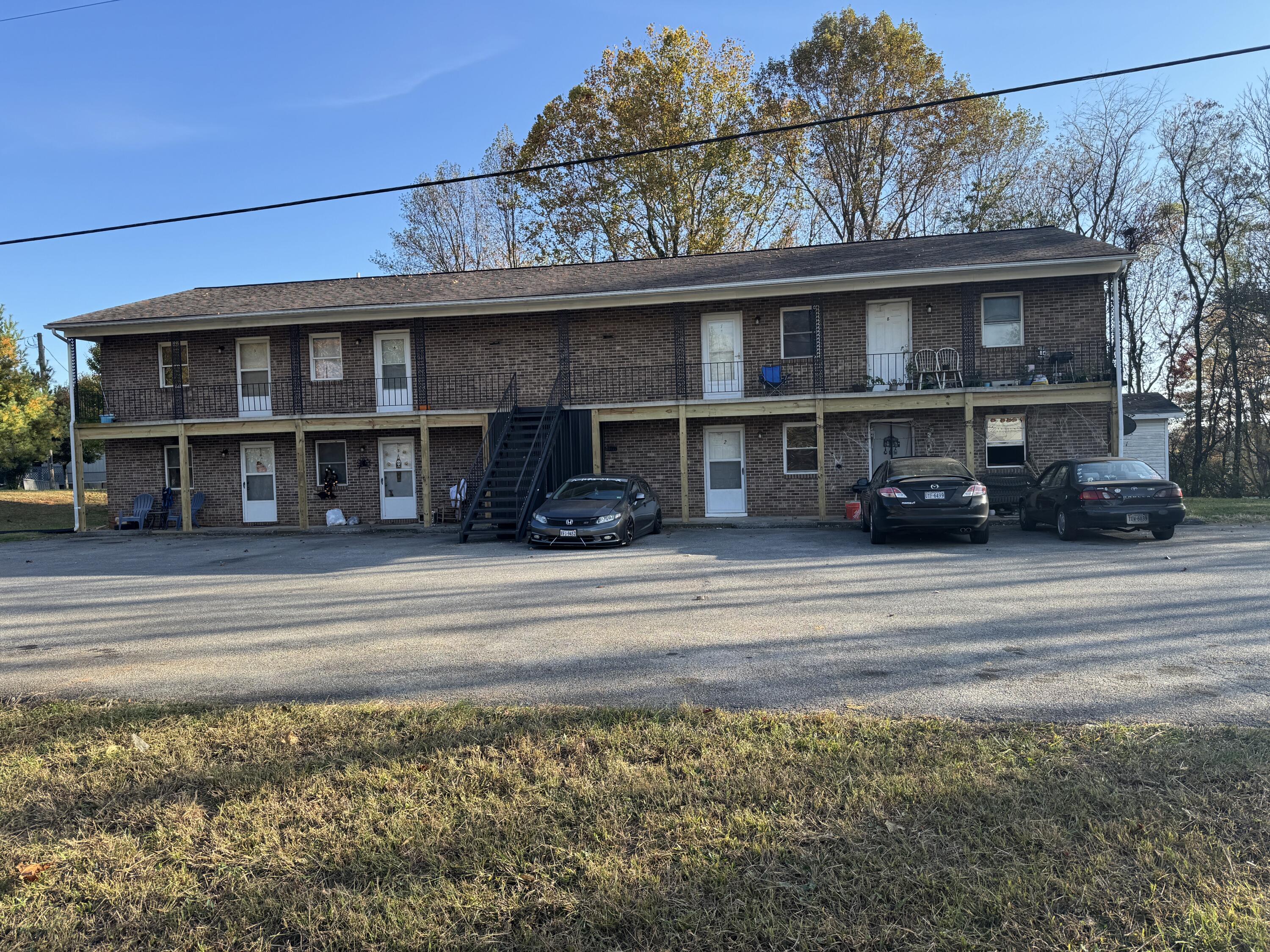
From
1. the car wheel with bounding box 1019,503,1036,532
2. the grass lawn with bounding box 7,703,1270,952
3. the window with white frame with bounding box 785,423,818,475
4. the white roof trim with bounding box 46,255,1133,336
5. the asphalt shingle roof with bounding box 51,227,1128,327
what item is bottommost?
the grass lawn with bounding box 7,703,1270,952

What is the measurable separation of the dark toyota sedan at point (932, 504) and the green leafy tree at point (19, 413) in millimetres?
27918

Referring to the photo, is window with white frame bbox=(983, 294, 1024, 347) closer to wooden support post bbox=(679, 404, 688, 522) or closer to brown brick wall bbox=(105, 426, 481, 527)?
wooden support post bbox=(679, 404, 688, 522)

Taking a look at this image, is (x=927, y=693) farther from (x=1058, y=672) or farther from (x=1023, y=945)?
(x=1023, y=945)

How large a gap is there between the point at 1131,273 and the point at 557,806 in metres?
35.0

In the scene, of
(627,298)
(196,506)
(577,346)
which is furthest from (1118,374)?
(196,506)

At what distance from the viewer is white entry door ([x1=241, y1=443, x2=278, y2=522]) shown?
21.3 meters

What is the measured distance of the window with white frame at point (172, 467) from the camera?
2155 cm

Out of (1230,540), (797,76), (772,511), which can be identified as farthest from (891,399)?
A: (797,76)

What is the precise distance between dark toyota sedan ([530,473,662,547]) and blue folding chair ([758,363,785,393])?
518 cm

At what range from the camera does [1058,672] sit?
533 centimetres

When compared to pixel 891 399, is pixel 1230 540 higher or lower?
lower

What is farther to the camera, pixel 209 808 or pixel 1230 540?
pixel 1230 540

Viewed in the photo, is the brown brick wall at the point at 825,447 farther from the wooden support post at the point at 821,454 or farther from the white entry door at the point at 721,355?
the wooden support post at the point at 821,454

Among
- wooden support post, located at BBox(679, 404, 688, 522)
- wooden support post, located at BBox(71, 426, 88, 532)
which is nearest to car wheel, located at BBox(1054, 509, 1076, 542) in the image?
wooden support post, located at BBox(679, 404, 688, 522)
